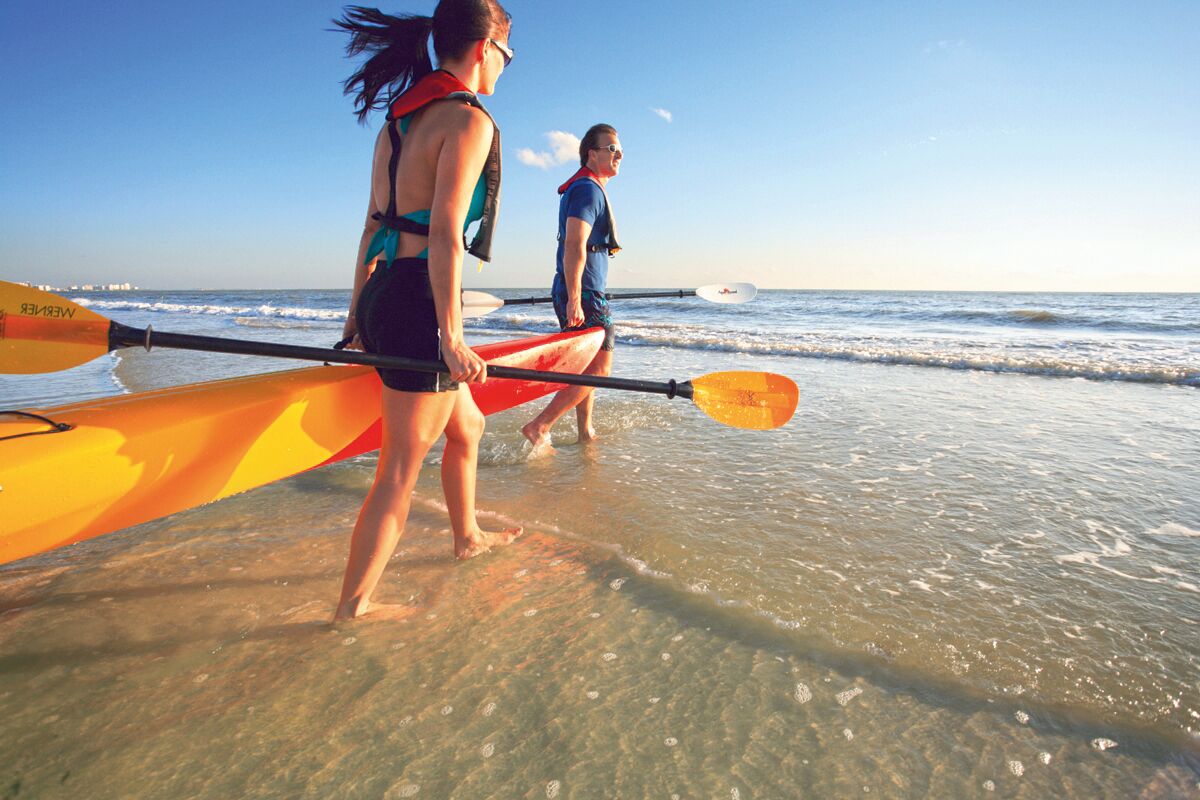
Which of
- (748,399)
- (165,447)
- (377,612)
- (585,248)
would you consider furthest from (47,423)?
(585,248)

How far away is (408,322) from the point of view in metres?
1.87

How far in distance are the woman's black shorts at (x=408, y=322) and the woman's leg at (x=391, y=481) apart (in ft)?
0.15

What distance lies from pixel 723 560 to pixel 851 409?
336cm

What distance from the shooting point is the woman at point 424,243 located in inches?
67.8

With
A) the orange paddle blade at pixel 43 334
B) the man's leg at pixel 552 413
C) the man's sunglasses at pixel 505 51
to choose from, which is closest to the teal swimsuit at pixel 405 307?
the man's sunglasses at pixel 505 51

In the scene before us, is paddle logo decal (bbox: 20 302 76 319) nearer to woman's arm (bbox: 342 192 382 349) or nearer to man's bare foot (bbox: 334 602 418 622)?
woman's arm (bbox: 342 192 382 349)

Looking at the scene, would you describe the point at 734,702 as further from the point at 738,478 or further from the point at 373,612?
the point at 738,478

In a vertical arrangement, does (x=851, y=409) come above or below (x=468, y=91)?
below

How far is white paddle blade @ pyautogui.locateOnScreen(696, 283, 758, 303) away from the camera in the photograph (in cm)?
621

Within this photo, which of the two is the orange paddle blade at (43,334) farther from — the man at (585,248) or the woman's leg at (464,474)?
the man at (585,248)

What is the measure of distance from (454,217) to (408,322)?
38 cm

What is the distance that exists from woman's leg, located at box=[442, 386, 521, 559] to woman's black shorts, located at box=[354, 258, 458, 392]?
9.5 inches

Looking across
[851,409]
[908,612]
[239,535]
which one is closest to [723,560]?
[908,612]

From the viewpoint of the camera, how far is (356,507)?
3033 mm
